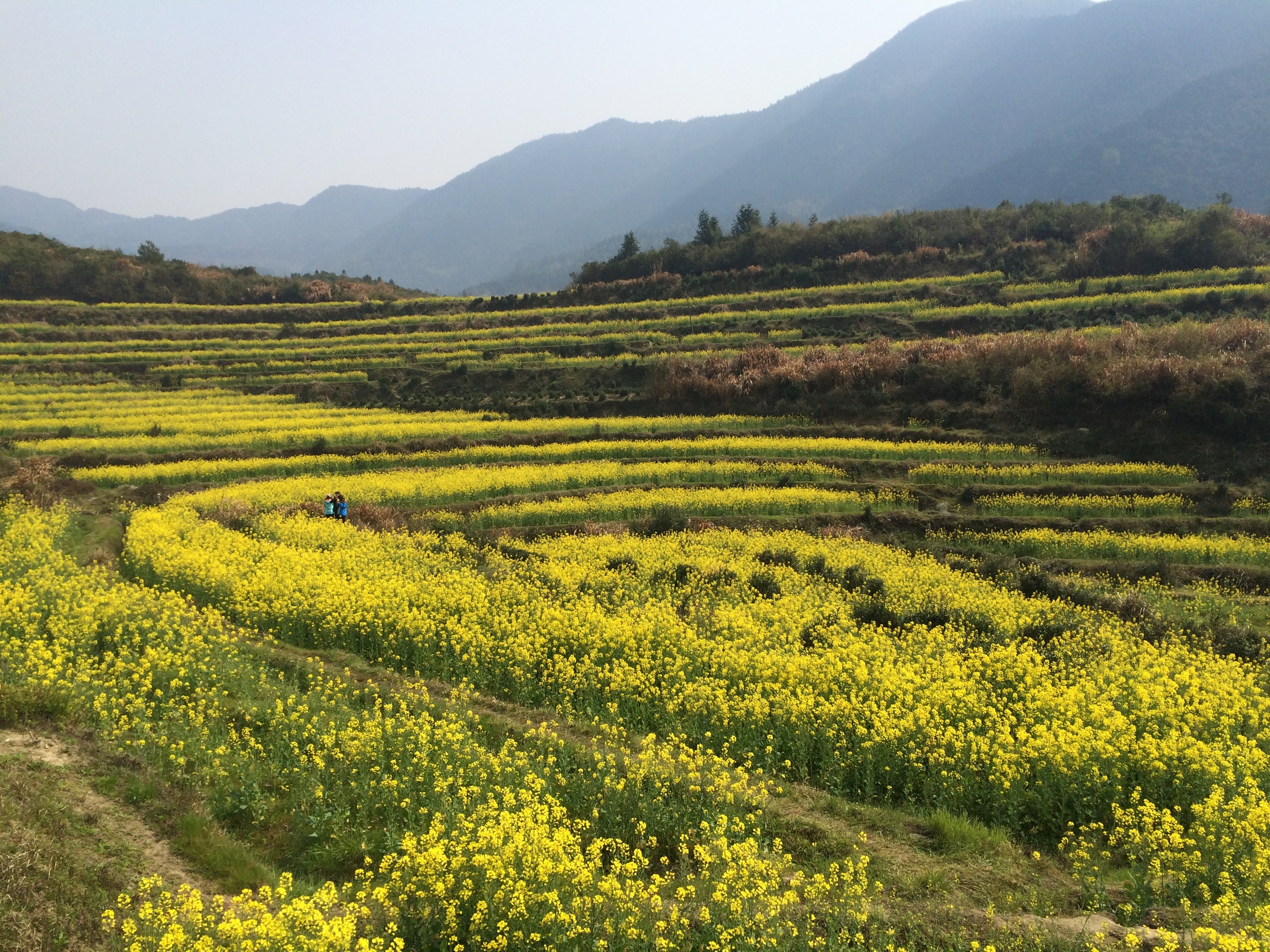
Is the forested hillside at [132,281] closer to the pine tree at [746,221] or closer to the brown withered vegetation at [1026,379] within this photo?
the pine tree at [746,221]

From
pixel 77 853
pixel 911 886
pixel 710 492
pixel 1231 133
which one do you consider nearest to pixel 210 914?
pixel 77 853

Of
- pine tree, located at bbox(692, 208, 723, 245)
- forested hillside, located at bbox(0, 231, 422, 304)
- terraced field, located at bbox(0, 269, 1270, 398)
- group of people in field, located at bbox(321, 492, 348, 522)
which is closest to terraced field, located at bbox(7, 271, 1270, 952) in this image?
group of people in field, located at bbox(321, 492, 348, 522)

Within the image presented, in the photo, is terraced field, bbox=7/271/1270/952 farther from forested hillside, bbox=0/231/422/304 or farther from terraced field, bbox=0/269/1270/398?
forested hillside, bbox=0/231/422/304

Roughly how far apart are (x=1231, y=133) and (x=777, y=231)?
103m

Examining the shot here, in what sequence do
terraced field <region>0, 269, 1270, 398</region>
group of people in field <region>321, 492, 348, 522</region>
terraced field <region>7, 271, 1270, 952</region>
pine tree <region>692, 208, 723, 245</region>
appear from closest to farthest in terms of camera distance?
terraced field <region>7, 271, 1270, 952</region>
group of people in field <region>321, 492, 348, 522</region>
terraced field <region>0, 269, 1270, 398</region>
pine tree <region>692, 208, 723, 245</region>

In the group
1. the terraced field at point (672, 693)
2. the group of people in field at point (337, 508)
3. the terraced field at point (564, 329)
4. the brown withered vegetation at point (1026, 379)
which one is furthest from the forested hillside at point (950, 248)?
the group of people in field at point (337, 508)

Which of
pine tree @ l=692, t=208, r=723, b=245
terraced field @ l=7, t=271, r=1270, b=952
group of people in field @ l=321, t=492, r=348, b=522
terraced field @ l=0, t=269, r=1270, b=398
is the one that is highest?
pine tree @ l=692, t=208, r=723, b=245

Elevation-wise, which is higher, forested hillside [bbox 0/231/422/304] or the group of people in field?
forested hillside [bbox 0/231/422/304]

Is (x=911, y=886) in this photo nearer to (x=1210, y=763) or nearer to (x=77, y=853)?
(x=1210, y=763)

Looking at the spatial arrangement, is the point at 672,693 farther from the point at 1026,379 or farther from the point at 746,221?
the point at 746,221

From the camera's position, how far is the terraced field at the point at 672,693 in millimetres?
5488

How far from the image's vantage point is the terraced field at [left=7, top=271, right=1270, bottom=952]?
5.49 meters

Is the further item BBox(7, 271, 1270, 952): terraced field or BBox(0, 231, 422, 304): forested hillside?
BBox(0, 231, 422, 304): forested hillside

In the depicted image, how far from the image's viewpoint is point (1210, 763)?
7.49 meters
